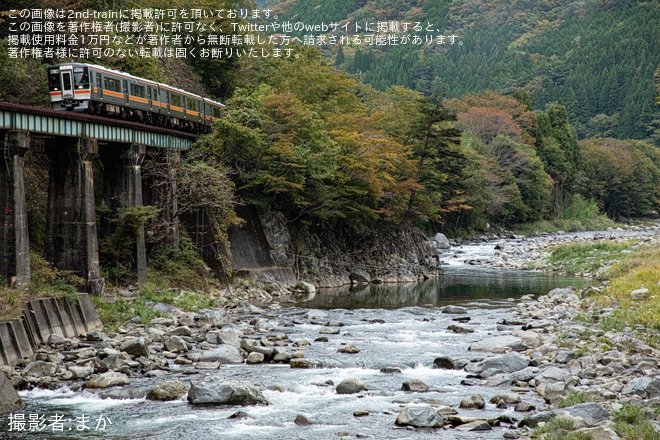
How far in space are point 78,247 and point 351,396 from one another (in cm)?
1415

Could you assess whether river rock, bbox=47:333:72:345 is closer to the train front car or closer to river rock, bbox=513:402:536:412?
river rock, bbox=513:402:536:412

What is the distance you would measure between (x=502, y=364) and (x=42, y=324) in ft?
41.9

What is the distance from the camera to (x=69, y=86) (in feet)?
101

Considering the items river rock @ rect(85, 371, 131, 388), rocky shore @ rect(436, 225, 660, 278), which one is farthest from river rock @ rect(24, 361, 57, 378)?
rocky shore @ rect(436, 225, 660, 278)

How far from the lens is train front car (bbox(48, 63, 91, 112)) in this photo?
101 ft

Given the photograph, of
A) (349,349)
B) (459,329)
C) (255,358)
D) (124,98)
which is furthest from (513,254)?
(255,358)

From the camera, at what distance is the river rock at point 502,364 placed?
1917 centimetres

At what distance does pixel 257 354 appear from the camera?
824 inches

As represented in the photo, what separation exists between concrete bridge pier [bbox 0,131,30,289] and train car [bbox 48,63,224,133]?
25.5 ft

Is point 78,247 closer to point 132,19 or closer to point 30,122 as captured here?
point 30,122

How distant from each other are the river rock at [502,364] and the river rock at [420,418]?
4.89m

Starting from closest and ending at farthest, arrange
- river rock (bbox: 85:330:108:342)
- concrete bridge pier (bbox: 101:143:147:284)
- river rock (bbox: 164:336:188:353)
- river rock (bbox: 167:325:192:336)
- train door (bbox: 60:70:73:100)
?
1. river rock (bbox: 164:336:188:353)
2. river rock (bbox: 85:330:108:342)
3. river rock (bbox: 167:325:192:336)
4. train door (bbox: 60:70:73:100)
5. concrete bridge pier (bbox: 101:143:147:284)

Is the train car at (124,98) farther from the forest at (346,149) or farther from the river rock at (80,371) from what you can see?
the river rock at (80,371)

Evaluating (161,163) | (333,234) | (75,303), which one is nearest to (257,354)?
(75,303)
